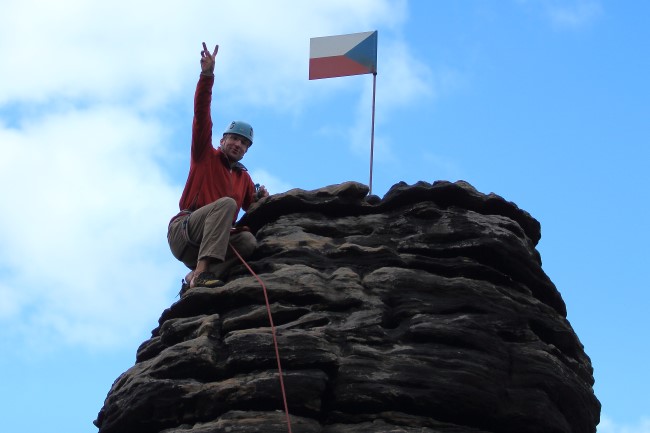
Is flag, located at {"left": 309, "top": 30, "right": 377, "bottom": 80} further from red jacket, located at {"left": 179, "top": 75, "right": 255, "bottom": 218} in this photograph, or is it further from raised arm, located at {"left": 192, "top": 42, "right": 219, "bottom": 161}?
raised arm, located at {"left": 192, "top": 42, "right": 219, "bottom": 161}

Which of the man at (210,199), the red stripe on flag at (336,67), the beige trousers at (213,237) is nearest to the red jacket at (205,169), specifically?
the man at (210,199)

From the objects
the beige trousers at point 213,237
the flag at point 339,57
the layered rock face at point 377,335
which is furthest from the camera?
the flag at point 339,57

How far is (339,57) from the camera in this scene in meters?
21.6

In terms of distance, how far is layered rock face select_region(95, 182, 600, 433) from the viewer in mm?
14641

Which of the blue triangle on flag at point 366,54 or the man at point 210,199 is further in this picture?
the blue triangle on flag at point 366,54

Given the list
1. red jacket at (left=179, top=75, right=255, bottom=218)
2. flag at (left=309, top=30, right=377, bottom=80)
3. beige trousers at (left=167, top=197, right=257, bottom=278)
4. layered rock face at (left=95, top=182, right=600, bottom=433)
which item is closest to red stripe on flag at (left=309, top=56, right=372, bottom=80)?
flag at (left=309, top=30, right=377, bottom=80)

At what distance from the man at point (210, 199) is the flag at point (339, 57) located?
151 inches

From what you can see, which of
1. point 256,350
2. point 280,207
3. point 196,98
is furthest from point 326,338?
point 196,98

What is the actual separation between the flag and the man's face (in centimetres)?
383

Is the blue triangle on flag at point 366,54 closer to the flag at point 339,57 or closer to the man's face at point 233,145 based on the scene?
the flag at point 339,57

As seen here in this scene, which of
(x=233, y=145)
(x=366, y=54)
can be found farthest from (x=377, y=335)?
(x=366, y=54)

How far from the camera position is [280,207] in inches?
712

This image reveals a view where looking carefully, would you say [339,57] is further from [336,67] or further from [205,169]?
[205,169]

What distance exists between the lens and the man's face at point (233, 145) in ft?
59.6
